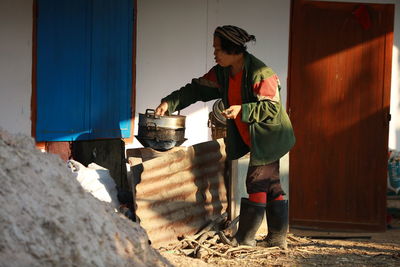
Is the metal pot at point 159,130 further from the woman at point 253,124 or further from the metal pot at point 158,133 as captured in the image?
the woman at point 253,124

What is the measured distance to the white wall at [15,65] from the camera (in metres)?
6.96

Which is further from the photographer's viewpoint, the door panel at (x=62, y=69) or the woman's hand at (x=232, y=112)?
the door panel at (x=62, y=69)

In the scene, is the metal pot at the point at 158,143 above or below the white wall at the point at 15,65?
below

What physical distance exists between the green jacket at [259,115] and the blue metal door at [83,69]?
5.07 ft

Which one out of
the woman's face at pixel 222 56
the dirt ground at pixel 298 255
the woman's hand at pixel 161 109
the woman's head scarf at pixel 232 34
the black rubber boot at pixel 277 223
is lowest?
the dirt ground at pixel 298 255

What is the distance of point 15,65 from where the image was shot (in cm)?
705

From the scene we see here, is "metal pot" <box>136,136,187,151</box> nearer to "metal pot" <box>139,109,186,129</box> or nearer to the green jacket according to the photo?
"metal pot" <box>139,109,186,129</box>

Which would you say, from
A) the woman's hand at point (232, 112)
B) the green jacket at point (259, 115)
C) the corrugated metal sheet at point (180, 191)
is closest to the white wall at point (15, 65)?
the corrugated metal sheet at point (180, 191)

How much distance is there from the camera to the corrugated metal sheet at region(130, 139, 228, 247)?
6.46 m

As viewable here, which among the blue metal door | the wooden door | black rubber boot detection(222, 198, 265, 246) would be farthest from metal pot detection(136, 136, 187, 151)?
the wooden door

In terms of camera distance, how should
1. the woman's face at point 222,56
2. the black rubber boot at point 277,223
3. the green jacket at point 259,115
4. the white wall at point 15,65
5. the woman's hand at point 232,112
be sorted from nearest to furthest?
the woman's hand at point 232,112
the green jacket at point 259,115
the woman's face at point 222,56
the black rubber boot at point 277,223
the white wall at point 15,65

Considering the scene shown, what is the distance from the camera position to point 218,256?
20.3 feet

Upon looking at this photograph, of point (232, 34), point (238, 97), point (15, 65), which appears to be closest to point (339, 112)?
point (238, 97)

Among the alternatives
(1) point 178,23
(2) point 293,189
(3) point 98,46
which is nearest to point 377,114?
(2) point 293,189
